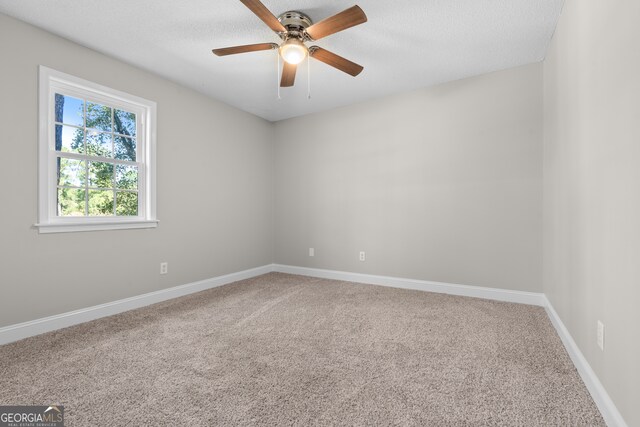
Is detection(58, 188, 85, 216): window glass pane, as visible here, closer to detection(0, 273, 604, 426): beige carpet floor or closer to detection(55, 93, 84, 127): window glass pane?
detection(55, 93, 84, 127): window glass pane

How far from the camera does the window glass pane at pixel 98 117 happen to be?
2.74 metres

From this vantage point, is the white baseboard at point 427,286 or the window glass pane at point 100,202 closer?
the window glass pane at point 100,202

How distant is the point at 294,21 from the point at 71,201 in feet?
7.98

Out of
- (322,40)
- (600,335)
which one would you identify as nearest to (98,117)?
(322,40)

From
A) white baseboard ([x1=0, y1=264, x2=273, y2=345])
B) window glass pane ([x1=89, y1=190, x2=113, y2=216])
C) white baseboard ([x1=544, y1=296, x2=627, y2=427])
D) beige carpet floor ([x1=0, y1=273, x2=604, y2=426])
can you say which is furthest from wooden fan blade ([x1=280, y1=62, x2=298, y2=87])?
white baseboard ([x1=544, y1=296, x2=627, y2=427])

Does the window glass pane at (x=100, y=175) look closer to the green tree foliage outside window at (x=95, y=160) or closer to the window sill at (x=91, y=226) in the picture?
the green tree foliage outside window at (x=95, y=160)

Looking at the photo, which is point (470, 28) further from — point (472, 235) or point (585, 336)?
point (585, 336)

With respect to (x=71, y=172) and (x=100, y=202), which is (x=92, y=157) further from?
(x=100, y=202)

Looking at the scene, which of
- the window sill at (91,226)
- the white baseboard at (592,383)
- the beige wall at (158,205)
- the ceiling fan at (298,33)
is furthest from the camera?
the window sill at (91,226)

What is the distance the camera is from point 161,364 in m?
1.87

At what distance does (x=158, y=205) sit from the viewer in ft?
10.5

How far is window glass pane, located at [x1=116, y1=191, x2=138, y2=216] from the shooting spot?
9.73 feet

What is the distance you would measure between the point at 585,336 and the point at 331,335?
159cm
